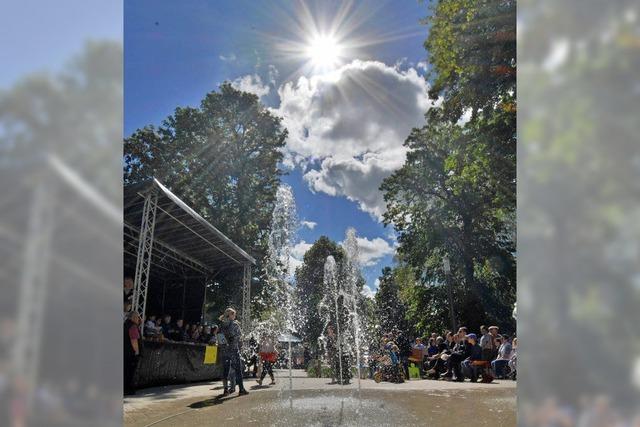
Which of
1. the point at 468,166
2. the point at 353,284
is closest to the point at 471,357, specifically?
the point at 353,284

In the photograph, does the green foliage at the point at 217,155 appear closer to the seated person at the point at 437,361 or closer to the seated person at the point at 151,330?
the seated person at the point at 437,361

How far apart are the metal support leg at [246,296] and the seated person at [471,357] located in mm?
1552

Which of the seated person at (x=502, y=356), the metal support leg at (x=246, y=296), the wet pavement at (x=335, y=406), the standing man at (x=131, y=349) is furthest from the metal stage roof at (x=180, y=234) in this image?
the seated person at (x=502, y=356)

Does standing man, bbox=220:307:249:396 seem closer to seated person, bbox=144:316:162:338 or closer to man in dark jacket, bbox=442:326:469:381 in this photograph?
man in dark jacket, bbox=442:326:469:381

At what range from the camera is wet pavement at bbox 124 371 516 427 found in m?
2.46

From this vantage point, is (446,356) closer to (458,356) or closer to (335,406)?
(458,356)

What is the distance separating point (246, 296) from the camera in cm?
355

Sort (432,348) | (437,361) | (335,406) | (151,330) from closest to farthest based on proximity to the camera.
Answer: (335,406)
(432,348)
(437,361)
(151,330)

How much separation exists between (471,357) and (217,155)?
211 cm

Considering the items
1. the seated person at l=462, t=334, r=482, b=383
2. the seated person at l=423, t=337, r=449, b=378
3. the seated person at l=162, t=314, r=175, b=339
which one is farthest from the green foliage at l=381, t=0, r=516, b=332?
the seated person at l=162, t=314, r=175, b=339

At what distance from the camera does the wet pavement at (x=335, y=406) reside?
2455 millimetres
